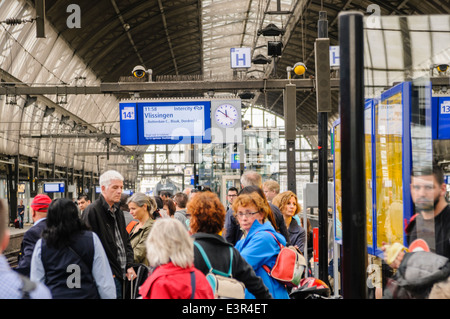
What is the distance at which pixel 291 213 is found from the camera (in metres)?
7.00

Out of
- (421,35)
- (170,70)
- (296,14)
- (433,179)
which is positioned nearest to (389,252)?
(433,179)

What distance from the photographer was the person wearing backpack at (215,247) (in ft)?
11.2

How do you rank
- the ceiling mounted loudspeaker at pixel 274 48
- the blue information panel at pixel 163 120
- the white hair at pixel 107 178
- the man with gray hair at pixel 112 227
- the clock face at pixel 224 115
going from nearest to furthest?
1. the man with gray hair at pixel 112 227
2. the white hair at pixel 107 178
3. the ceiling mounted loudspeaker at pixel 274 48
4. the blue information panel at pixel 163 120
5. the clock face at pixel 224 115

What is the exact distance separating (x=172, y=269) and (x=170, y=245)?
0.12 m

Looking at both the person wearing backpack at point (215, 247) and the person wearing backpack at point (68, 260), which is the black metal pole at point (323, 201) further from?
the person wearing backpack at point (68, 260)

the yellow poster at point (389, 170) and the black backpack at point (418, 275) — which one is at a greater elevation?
the yellow poster at point (389, 170)

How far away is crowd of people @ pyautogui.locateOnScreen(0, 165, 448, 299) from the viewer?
294 centimetres

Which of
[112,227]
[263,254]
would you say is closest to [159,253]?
[263,254]

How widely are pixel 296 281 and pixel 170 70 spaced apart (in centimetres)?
4225

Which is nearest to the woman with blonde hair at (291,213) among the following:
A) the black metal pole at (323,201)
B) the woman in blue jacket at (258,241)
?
the black metal pole at (323,201)

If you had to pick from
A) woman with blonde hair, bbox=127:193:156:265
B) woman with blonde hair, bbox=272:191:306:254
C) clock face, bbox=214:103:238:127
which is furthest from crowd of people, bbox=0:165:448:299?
clock face, bbox=214:103:238:127

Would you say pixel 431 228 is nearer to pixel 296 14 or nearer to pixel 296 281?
pixel 296 281

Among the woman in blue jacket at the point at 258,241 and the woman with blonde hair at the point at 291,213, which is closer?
the woman in blue jacket at the point at 258,241

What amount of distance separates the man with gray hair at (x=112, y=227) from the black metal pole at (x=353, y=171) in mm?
3289
